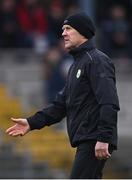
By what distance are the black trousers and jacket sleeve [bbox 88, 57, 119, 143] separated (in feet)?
0.86

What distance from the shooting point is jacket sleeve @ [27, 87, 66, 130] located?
24.8 ft

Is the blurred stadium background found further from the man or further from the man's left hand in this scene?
the man's left hand

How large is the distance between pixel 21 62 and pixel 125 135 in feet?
6.81

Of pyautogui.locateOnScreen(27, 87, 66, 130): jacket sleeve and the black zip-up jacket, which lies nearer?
the black zip-up jacket

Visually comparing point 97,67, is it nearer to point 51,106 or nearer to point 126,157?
point 51,106

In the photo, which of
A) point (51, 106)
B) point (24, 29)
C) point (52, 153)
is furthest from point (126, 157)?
point (51, 106)

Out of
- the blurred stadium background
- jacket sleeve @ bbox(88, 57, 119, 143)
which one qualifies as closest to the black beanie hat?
jacket sleeve @ bbox(88, 57, 119, 143)

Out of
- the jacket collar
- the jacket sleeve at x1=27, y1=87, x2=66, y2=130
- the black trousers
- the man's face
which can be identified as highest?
the man's face

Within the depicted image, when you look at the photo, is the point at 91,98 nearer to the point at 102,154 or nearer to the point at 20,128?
the point at 102,154

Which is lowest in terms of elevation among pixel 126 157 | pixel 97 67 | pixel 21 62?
pixel 126 157

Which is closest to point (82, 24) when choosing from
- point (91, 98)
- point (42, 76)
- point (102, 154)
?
point (91, 98)

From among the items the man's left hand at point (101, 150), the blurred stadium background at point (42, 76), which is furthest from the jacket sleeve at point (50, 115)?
the blurred stadium background at point (42, 76)

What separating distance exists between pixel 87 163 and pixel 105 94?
1.83ft

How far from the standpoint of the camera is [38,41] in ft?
50.1
